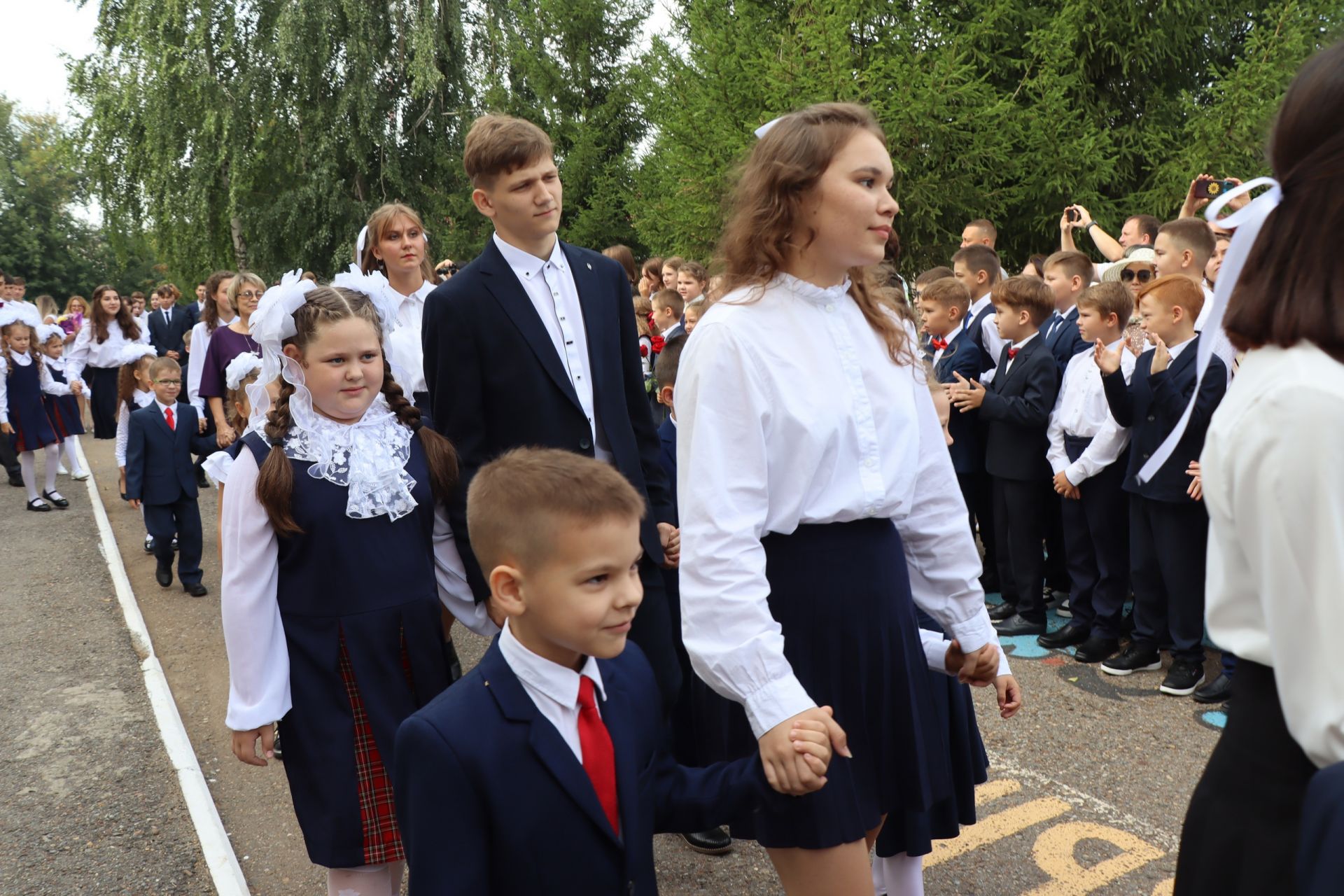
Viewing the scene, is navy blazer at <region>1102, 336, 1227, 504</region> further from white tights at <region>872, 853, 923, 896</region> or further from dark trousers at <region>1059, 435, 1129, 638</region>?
white tights at <region>872, 853, 923, 896</region>

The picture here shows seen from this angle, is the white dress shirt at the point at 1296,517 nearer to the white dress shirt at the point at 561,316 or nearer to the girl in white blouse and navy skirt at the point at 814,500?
the girl in white blouse and navy skirt at the point at 814,500

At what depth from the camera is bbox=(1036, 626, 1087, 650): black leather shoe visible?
5.89 meters

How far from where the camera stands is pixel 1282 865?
1.46 meters

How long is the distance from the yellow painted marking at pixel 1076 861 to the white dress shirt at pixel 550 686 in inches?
85.8

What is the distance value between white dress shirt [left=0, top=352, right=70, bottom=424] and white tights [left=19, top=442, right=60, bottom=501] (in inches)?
16.9

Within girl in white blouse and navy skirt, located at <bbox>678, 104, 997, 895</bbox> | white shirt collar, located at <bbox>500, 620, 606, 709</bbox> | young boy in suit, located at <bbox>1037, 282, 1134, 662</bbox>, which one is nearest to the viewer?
white shirt collar, located at <bbox>500, 620, 606, 709</bbox>

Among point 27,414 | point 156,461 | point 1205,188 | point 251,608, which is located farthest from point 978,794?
point 27,414

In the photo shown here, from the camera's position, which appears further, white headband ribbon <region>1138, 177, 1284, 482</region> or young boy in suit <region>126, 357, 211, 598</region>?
young boy in suit <region>126, 357, 211, 598</region>

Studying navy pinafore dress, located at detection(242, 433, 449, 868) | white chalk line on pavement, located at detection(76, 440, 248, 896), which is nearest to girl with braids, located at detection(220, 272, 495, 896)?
navy pinafore dress, located at detection(242, 433, 449, 868)

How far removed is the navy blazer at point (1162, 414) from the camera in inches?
205

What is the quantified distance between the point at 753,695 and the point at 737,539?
0.29m

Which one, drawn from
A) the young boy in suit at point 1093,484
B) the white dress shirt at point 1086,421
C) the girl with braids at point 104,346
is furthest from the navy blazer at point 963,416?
the girl with braids at point 104,346

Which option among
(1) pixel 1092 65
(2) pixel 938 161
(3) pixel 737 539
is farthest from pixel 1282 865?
(1) pixel 1092 65

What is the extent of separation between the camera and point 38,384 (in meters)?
11.5
